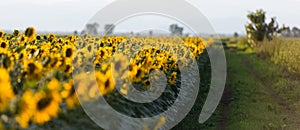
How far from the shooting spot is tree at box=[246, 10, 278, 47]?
36.9 m

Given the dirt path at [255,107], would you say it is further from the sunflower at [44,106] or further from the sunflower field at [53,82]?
the sunflower at [44,106]

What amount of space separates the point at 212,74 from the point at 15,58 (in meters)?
12.0

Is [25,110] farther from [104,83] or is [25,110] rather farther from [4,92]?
[104,83]

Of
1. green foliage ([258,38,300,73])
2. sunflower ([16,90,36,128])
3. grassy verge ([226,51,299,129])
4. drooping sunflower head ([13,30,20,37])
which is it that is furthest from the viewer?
green foliage ([258,38,300,73])

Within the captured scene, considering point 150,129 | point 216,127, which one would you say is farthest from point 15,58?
point 216,127

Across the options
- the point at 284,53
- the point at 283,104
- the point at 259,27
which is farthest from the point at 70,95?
the point at 259,27

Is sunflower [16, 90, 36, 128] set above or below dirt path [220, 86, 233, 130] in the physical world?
above

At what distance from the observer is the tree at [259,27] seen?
3694 cm

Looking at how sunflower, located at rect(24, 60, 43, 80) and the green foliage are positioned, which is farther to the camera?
the green foliage

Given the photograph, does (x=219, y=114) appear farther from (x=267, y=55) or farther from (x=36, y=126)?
(x=267, y=55)

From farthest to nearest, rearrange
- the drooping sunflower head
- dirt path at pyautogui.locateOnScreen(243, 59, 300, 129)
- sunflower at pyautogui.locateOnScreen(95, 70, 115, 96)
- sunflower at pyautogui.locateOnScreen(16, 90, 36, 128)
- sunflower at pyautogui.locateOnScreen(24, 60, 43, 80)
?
1. dirt path at pyautogui.locateOnScreen(243, 59, 300, 129)
2. the drooping sunflower head
3. sunflower at pyautogui.locateOnScreen(95, 70, 115, 96)
4. sunflower at pyautogui.locateOnScreen(24, 60, 43, 80)
5. sunflower at pyautogui.locateOnScreen(16, 90, 36, 128)

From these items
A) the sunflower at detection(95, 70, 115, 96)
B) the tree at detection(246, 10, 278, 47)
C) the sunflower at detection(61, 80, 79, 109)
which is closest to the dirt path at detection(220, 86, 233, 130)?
the sunflower at detection(95, 70, 115, 96)

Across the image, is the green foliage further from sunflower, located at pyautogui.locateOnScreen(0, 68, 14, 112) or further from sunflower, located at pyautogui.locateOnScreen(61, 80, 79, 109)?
sunflower, located at pyautogui.locateOnScreen(0, 68, 14, 112)

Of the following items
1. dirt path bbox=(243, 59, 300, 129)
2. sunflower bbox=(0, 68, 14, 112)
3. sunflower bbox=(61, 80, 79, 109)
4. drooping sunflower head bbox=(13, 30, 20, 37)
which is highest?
drooping sunflower head bbox=(13, 30, 20, 37)
